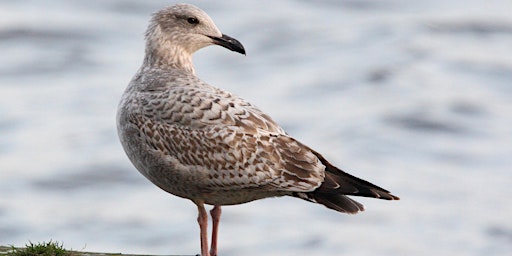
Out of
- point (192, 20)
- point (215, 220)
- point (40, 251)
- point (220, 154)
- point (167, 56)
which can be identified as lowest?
point (40, 251)

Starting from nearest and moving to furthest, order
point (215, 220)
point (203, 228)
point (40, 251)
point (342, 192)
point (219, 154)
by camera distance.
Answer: point (342, 192) < point (219, 154) < point (40, 251) < point (203, 228) < point (215, 220)

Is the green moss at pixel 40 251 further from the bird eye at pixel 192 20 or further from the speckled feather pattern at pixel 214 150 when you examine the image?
the bird eye at pixel 192 20

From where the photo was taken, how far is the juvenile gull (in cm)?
1057

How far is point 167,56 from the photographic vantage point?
11789mm

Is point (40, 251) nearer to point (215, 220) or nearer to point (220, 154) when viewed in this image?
point (215, 220)

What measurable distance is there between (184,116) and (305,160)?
3.34 ft

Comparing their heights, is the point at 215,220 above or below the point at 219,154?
below

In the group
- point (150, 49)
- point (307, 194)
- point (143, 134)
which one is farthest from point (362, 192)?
point (150, 49)

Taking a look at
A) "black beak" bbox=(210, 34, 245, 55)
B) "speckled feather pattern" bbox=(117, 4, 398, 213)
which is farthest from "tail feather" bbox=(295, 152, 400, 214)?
"black beak" bbox=(210, 34, 245, 55)

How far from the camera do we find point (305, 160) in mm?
10680

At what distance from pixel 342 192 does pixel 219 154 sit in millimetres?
1000

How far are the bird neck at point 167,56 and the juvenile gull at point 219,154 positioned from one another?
28.4 inches

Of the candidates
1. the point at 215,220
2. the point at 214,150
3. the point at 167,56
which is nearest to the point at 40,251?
the point at 215,220

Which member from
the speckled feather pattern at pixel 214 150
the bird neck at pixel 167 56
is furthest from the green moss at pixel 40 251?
the bird neck at pixel 167 56
